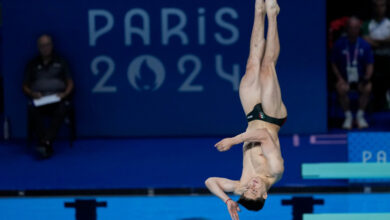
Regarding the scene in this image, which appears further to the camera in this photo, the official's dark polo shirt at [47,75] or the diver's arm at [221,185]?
the official's dark polo shirt at [47,75]

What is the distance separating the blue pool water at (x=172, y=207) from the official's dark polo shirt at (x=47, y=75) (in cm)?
204

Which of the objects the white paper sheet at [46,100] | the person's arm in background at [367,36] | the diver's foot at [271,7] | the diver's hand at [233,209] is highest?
the diver's foot at [271,7]

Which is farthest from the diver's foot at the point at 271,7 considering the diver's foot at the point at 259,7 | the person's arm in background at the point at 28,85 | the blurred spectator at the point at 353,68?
the person's arm in background at the point at 28,85

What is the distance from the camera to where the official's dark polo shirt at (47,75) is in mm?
9250

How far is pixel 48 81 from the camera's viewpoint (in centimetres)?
925

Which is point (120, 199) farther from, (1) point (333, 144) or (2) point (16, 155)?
(1) point (333, 144)

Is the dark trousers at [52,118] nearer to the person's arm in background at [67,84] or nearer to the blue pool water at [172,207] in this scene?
the person's arm in background at [67,84]

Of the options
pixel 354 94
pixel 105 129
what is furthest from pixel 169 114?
pixel 354 94

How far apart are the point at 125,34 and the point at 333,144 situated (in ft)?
10.1

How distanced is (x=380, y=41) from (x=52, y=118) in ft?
15.6

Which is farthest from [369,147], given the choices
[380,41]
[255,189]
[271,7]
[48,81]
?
[48,81]

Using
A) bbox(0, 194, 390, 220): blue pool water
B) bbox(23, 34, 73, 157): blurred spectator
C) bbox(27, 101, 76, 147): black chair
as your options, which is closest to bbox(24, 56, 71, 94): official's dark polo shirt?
bbox(23, 34, 73, 157): blurred spectator

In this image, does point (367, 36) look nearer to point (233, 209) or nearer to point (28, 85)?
point (28, 85)

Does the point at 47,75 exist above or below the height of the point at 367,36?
below
